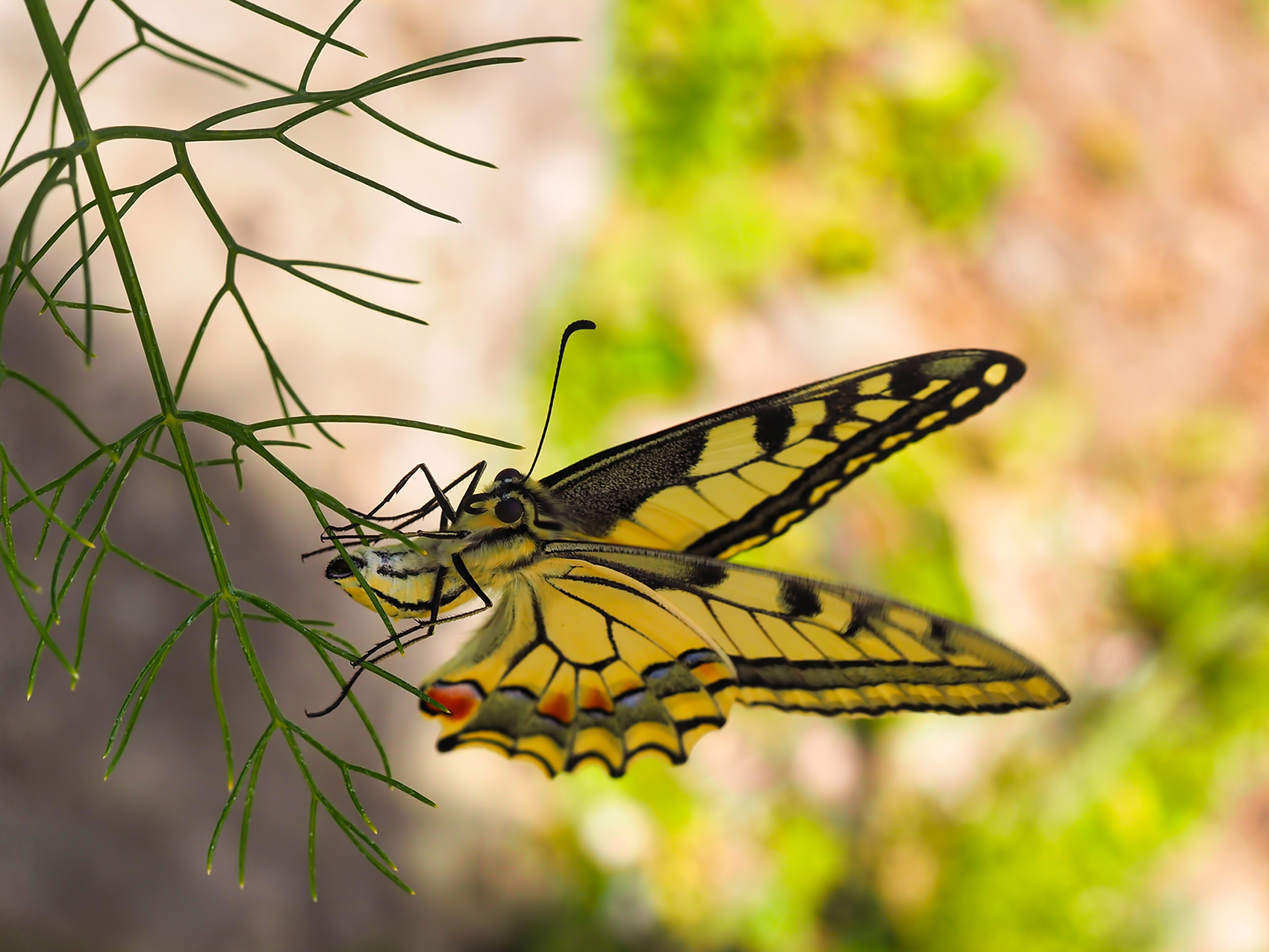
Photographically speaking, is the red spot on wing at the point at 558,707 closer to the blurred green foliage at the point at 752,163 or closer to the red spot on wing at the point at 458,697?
the red spot on wing at the point at 458,697

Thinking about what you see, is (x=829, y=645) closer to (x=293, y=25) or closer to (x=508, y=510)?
(x=508, y=510)

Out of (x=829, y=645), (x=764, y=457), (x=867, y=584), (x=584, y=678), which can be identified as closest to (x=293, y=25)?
(x=764, y=457)

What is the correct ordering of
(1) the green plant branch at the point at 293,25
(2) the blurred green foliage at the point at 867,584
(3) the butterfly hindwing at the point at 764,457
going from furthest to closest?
(2) the blurred green foliage at the point at 867,584 → (3) the butterfly hindwing at the point at 764,457 → (1) the green plant branch at the point at 293,25

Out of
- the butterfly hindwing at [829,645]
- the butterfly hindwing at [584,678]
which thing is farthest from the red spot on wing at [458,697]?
the butterfly hindwing at [829,645]

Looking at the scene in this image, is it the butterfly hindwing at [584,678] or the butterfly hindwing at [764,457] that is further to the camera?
the butterfly hindwing at [584,678]

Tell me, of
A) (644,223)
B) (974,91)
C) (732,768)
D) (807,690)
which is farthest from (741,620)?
Result: (974,91)

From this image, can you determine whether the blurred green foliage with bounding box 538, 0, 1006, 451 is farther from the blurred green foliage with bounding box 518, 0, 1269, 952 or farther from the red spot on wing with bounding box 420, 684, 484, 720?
the red spot on wing with bounding box 420, 684, 484, 720

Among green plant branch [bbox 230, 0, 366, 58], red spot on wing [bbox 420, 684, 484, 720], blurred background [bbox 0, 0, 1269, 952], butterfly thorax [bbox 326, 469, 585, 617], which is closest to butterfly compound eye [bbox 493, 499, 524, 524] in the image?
butterfly thorax [bbox 326, 469, 585, 617]
